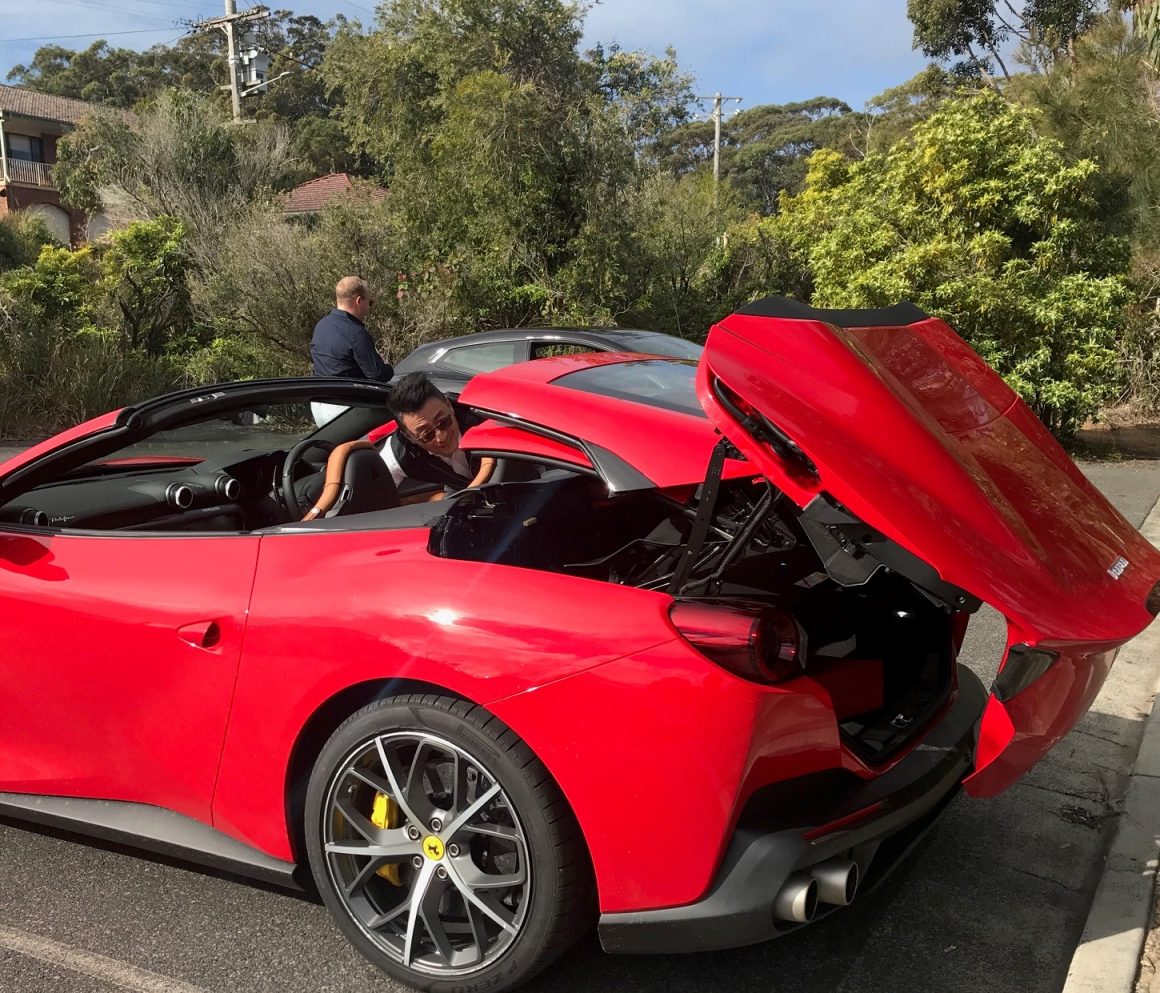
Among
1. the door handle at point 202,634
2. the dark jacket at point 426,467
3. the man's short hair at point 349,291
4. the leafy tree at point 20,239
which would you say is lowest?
→ the door handle at point 202,634

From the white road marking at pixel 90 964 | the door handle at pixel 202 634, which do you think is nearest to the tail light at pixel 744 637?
the door handle at pixel 202 634

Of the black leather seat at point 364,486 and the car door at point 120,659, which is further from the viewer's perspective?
the black leather seat at point 364,486

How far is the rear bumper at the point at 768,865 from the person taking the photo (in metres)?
2.22

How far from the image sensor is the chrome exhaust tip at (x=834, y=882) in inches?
89.2

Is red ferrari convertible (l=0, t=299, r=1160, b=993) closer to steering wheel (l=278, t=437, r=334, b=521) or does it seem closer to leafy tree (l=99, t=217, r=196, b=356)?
steering wheel (l=278, t=437, r=334, b=521)

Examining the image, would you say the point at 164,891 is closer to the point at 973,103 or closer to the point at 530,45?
the point at 973,103

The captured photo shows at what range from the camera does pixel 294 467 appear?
13.6ft

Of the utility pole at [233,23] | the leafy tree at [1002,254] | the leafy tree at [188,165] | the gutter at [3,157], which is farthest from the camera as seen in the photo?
the gutter at [3,157]

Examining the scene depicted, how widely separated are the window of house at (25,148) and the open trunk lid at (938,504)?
2218 inches

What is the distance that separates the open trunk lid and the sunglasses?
1.68 m

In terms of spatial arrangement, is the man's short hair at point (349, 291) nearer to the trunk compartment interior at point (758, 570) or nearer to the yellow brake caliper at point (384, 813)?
the trunk compartment interior at point (758, 570)

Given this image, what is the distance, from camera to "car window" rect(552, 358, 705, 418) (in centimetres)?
346

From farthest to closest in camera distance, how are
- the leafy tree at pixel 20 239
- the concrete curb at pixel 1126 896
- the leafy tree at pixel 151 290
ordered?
1. the leafy tree at pixel 20 239
2. the leafy tree at pixel 151 290
3. the concrete curb at pixel 1126 896

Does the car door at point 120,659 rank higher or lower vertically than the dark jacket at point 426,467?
lower
